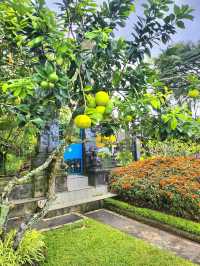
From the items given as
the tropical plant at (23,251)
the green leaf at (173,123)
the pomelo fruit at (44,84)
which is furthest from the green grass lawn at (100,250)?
the pomelo fruit at (44,84)

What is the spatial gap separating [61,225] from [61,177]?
56.9 inches

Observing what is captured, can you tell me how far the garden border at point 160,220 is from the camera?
4.73 m

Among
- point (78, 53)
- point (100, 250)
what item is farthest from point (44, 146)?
point (78, 53)

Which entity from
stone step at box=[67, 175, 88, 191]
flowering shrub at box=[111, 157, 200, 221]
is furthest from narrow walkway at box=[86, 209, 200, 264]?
stone step at box=[67, 175, 88, 191]

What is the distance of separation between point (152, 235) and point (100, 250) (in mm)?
1355

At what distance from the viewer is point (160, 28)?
2.02m

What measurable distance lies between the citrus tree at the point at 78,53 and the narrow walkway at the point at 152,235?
3.16 meters

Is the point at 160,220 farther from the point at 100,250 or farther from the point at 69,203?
the point at 69,203

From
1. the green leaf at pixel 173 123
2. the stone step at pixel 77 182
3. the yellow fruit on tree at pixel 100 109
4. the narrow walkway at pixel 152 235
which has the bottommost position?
the narrow walkway at pixel 152 235

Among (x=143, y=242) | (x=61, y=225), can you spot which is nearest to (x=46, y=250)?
(x=61, y=225)

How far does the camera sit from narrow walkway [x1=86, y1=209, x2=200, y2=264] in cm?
409

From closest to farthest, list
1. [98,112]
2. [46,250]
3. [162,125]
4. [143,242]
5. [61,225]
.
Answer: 1. [98,112]
2. [162,125]
3. [46,250]
4. [143,242]
5. [61,225]

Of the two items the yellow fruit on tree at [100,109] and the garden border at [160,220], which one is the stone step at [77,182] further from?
the yellow fruit on tree at [100,109]

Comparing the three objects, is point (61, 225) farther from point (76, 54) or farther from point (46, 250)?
point (76, 54)
